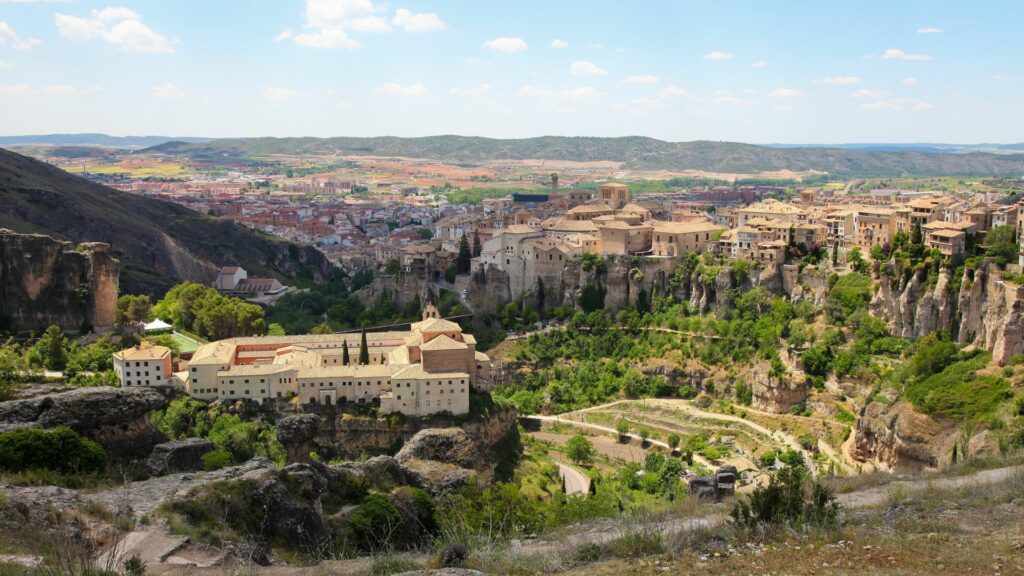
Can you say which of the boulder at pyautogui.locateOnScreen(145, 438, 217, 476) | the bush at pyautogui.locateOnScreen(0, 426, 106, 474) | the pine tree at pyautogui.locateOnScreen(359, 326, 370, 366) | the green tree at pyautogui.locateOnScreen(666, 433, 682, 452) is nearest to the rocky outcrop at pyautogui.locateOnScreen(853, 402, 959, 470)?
the green tree at pyautogui.locateOnScreen(666, 433, 682, 452)

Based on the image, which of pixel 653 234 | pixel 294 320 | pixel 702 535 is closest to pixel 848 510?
pixel 702 535

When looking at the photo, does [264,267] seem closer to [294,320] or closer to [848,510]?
[294,320]

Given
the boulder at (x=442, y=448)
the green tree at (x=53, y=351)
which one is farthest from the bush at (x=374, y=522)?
the green tree at (x=53, y=351)

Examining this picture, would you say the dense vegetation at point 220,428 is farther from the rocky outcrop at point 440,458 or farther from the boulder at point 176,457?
the boulder at point 176,457

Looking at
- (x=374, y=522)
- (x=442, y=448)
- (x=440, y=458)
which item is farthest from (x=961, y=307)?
(x=374, y=522)

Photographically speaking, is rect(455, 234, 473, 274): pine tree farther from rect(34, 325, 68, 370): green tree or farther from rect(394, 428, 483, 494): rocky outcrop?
rect(394, 428, 483, 494): rocky outcrop
